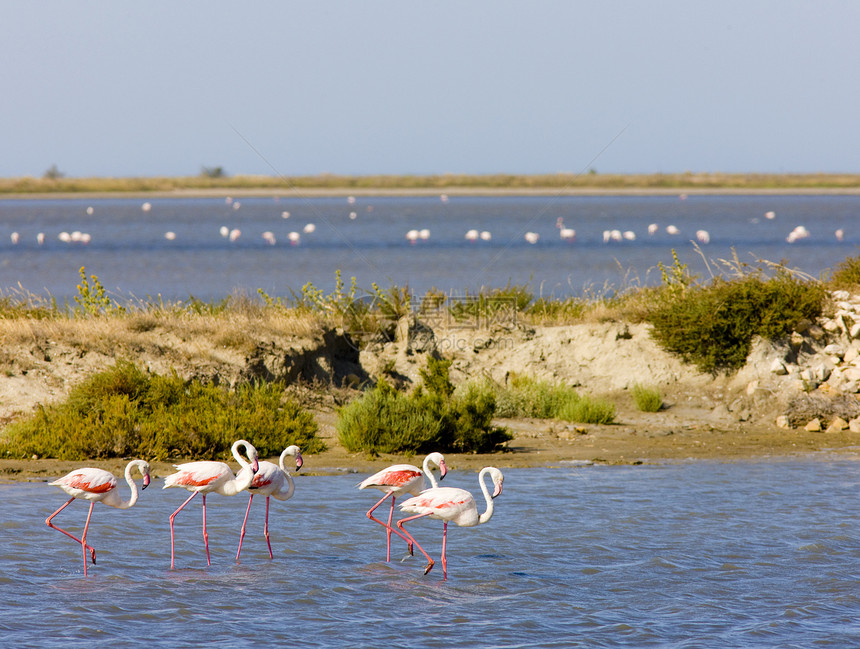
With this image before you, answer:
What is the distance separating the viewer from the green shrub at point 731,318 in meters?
14.8

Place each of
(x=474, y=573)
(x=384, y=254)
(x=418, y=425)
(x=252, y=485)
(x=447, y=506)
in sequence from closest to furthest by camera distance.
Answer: (x=447, y=506)
(x=252, y=485)
(x=474, y=573)
(x=418, y=425)
(x=384, y=254)

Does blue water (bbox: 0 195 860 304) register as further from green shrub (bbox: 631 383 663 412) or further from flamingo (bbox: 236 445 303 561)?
flamingo (bbox: 236 445 303 561)

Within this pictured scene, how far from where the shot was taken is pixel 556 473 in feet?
36.5

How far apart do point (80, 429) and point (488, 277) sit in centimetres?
2276

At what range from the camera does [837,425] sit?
13.4 meters

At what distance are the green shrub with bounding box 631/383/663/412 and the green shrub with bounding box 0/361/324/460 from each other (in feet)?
16.3

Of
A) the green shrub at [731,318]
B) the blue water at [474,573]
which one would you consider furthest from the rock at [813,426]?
the blue water at [474,573]

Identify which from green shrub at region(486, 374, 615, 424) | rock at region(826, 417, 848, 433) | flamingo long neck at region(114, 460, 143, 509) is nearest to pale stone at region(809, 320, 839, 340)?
rock at region(826, 417, 848, 433)

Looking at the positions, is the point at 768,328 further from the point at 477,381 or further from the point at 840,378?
the point at 477,381

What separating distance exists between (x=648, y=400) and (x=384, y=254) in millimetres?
29417

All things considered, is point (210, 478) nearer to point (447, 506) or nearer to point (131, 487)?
point (131, 487)

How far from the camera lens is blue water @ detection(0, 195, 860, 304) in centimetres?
3047

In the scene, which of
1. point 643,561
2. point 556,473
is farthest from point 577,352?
point 643,561

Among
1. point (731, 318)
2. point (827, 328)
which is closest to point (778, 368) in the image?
point (731, 318)
